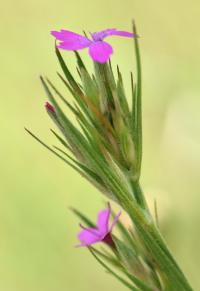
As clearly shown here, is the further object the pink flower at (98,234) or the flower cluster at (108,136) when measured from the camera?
the pink flower at (98,234)

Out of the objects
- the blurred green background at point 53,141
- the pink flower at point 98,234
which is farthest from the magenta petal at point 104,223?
the blurred green background at point 53,141

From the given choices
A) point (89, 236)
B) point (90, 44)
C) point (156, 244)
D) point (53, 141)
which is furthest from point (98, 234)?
point (53, 141)

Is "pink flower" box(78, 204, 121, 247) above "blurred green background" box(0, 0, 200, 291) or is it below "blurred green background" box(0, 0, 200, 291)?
below

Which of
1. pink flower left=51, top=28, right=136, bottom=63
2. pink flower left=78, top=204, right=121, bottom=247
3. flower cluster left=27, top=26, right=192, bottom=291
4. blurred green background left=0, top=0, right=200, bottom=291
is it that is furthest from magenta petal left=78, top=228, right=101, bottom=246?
blurred green background left=0, top=0, right=200, bottom=291

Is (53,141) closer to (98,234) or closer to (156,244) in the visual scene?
(98,234)

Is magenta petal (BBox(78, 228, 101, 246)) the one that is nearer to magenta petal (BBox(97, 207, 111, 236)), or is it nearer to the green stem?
magenta petal (BBox(97, 207, 111, 236))

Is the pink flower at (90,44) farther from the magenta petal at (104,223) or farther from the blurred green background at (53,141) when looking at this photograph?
the blurred green background at (53,141)

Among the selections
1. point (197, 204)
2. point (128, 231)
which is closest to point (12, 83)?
point (197, 204)
